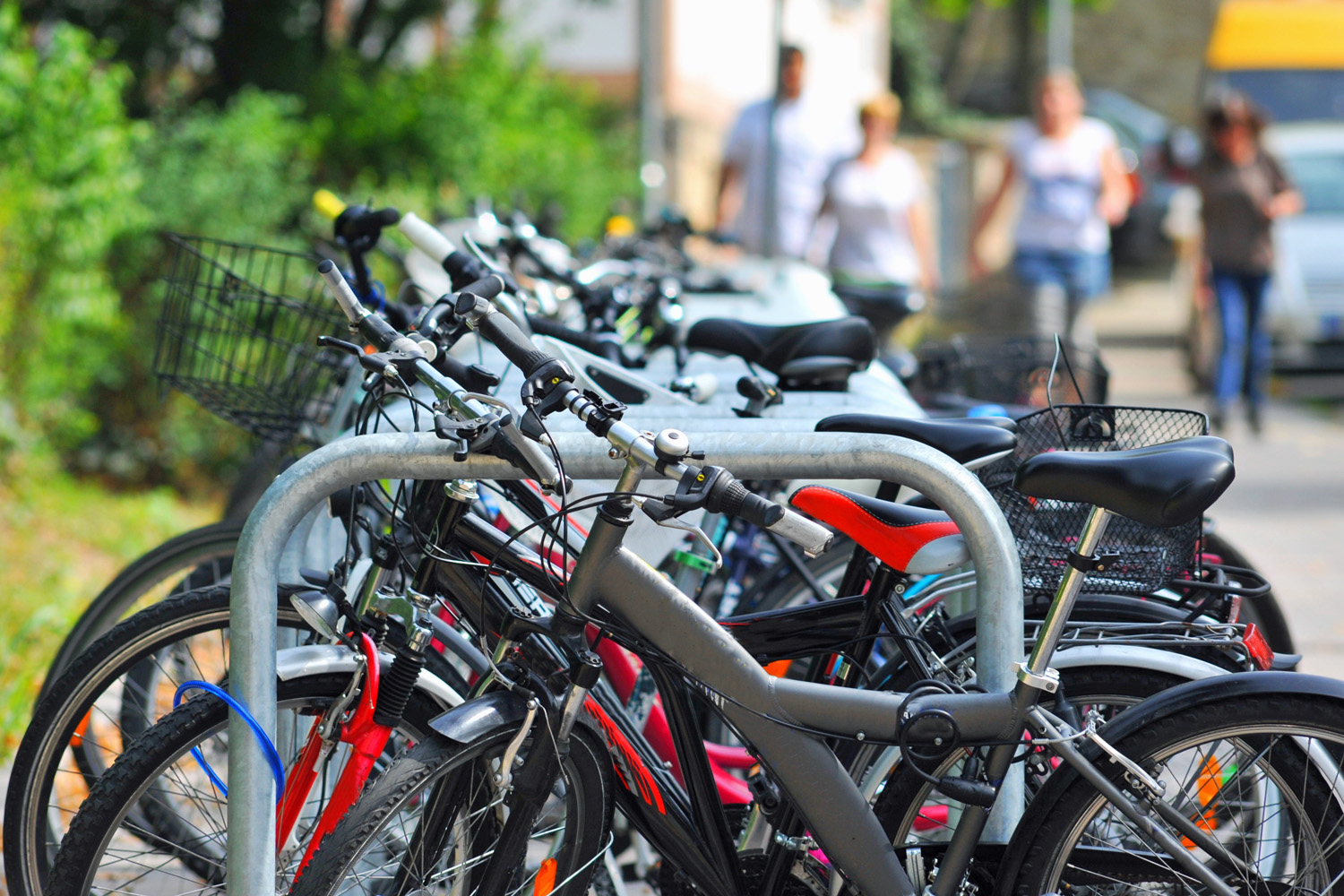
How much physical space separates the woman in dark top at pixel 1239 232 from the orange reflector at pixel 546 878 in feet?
25.5

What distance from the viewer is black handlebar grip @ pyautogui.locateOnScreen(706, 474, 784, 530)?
6.46ft

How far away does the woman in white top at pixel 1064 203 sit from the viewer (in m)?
7.97

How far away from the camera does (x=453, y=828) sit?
7.36 ft

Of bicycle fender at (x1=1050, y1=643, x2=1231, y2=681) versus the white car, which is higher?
the white car

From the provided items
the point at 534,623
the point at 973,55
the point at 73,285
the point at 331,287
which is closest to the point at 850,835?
the point at 534,623

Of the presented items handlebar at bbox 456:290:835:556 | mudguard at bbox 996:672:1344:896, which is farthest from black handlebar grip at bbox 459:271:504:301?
mudguard at bbox 996:672:1344:896

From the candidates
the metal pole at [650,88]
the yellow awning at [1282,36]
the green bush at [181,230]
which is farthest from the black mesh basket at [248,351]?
the yellow awning at [1282,36]

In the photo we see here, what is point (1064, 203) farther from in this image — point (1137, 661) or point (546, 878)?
point (546, 878)

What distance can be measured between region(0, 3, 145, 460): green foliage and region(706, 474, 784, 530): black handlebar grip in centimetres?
420

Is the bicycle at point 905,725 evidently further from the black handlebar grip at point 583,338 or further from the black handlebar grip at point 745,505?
the black handlebar grip at point 583,338

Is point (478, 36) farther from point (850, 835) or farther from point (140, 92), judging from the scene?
point (850, 835)

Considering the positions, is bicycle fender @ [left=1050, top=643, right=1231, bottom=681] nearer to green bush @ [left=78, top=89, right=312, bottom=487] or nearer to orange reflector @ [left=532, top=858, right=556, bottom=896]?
orange reflector @ [left=532, top=858, right=556, bottom=896]

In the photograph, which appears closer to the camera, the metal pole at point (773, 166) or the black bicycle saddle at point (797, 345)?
the black bicycle saddle at point (797, 345)

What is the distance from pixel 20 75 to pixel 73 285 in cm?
84
